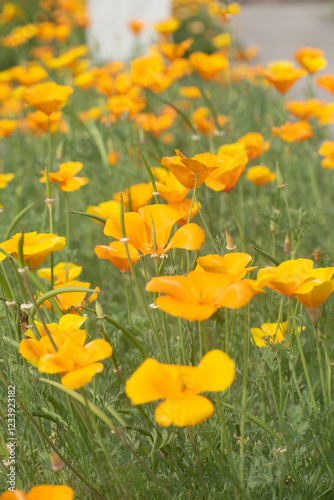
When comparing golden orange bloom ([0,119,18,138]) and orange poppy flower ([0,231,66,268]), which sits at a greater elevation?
orange poppy flower ([0,231,66,268])

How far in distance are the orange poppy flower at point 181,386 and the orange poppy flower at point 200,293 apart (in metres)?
0.05

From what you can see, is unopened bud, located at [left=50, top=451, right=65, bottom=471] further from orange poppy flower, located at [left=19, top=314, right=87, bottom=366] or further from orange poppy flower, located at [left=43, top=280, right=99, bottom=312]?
orange poppy flower, located at [left=43, top=280, right=99, bottom=312]

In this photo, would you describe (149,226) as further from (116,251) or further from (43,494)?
(43,494)

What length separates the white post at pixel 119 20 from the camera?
159 inches

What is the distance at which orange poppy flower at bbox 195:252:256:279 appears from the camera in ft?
2.16

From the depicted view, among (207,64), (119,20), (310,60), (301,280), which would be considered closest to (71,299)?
(301,280)

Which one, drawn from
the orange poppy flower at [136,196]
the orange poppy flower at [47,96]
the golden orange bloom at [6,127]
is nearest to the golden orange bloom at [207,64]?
the golden orange bloom at [6,127]

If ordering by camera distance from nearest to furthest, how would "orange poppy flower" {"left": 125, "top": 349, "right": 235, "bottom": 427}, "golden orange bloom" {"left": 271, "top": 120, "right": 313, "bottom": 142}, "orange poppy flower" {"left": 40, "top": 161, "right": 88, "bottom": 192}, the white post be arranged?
1. "orange poppy flower" {"left": 125, "top": 349, "right": 235, "bottom": 427}
2. "orange poppy flower" {"left": 40, "top": 161, "right": 88, "bottom": 192}
3. "golden orange bloom" {"left": 271, "top": 120, "right": 313, "bottom": 142}
4. the white post

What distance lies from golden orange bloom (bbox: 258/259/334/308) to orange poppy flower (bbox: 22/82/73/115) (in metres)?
0.63

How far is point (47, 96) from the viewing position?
3.61ft

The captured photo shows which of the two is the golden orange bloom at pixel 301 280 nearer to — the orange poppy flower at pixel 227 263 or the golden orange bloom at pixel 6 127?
the orange poppy flower at pixel 227 263

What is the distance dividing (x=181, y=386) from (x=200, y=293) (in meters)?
0.10

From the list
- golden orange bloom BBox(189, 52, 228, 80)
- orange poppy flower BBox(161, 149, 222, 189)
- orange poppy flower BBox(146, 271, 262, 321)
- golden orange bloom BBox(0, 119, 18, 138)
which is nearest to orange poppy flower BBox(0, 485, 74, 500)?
orange poppy flower BBox(146, 271, 262, 321)

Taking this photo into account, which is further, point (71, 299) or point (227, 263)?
point (71, 299)
